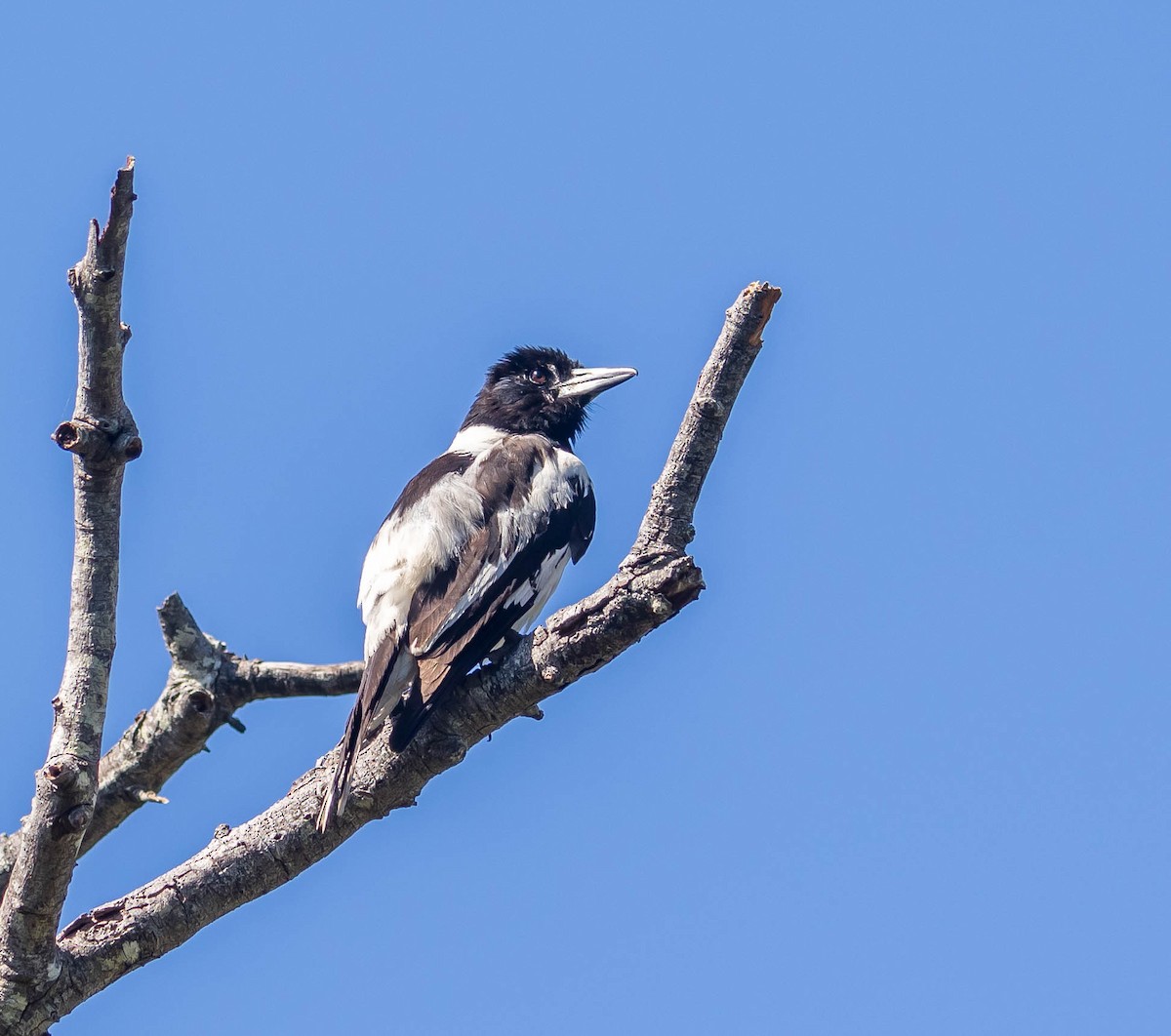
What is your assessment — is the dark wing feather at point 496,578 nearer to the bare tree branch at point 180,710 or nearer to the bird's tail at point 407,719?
the bird's tail at point 407,719

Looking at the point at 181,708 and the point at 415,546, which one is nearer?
the point at 415,546

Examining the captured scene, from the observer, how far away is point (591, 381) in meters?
8.38

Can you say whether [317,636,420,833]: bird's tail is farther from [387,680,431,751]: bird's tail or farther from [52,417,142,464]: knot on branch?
[52,417,142,464]: knot on branch

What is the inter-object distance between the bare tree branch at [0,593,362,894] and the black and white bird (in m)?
0.82

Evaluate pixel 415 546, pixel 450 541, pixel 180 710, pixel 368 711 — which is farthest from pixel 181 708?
pixel 368 711

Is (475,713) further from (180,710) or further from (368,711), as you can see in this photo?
(180,710)

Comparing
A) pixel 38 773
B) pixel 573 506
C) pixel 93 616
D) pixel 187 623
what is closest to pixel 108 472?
pixel 93 616

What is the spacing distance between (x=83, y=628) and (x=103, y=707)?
26cm

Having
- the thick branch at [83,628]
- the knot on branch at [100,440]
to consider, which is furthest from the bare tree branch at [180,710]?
the knot on branch at [100,440]

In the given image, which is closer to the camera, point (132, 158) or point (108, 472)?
point (132, 158)

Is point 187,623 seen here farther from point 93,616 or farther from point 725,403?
point 725,403

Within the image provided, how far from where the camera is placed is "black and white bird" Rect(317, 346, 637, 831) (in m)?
5.41

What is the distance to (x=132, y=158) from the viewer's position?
408 cm

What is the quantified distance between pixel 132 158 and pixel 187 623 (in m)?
3.20
